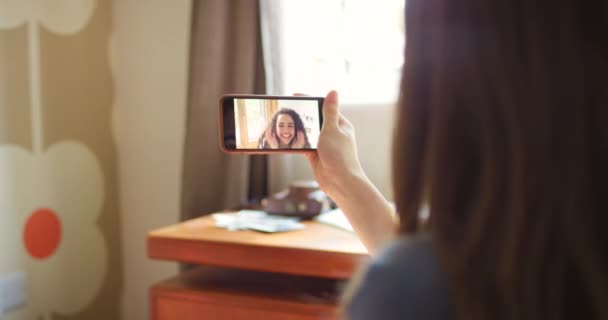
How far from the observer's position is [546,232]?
0.33m

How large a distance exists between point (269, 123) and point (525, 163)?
2.17 feet

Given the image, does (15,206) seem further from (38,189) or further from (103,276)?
(103,276)

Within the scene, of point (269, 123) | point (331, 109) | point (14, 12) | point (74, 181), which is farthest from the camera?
point (74, 181)

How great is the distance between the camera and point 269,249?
3.34 ft

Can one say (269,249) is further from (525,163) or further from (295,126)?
(525,163)

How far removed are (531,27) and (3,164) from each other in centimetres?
131

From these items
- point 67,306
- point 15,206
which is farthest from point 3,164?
point 67,306

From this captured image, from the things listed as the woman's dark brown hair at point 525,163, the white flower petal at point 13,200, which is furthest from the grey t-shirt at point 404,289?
the white flower petal at point 13,200

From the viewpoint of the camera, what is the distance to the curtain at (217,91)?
1452mm

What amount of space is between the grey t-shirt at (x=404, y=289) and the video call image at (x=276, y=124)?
59cm

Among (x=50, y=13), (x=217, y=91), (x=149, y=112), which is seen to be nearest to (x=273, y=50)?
(x=217, y=91)

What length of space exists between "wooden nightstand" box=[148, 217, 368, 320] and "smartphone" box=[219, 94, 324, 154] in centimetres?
20

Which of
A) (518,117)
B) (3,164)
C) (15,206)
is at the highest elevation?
(518,117)

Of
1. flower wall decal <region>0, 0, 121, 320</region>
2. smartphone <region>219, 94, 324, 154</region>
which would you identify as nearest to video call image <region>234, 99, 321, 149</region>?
smartphone <region>219, 94, 324, 154</region>
